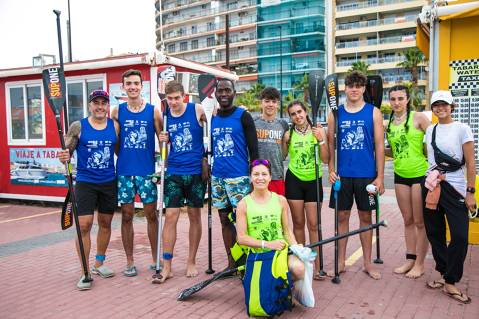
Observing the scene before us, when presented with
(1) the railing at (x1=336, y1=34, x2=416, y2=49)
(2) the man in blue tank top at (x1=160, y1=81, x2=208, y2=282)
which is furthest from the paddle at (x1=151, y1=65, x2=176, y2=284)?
(1) the railing at (x1=336, y1=34, x2=416, y2=49)

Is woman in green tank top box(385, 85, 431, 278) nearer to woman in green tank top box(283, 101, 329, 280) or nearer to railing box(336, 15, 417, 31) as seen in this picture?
woman in green tank top box(283, 101, 329, 280)

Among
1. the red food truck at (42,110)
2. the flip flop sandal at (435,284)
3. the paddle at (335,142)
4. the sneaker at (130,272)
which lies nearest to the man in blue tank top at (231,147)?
the paddle at (335,142)

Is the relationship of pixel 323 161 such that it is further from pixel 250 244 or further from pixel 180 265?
pixel 180 265

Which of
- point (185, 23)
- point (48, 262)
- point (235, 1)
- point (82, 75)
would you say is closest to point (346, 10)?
point (235, 1)

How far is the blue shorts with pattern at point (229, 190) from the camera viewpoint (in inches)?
185

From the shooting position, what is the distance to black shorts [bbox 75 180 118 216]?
15.7ft

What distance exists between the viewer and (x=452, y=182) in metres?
4.20

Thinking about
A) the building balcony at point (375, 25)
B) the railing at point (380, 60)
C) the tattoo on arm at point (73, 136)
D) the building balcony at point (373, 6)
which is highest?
the building balcony at point (373, 6)

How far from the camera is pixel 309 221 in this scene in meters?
4.78

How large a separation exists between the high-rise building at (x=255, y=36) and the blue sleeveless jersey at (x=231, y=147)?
5442 centimetres

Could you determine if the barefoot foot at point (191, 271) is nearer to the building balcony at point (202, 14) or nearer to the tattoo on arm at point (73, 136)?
the tattoo on arm at point (73, 136)

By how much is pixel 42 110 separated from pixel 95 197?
577 cm

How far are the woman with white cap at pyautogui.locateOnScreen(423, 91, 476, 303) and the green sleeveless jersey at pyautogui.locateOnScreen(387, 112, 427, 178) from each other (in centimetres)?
35

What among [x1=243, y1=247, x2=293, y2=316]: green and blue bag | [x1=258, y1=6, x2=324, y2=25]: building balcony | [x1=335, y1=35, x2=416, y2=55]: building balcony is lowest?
[x1=243, y1=247, x2=293, y2=316]: green and blue bag
